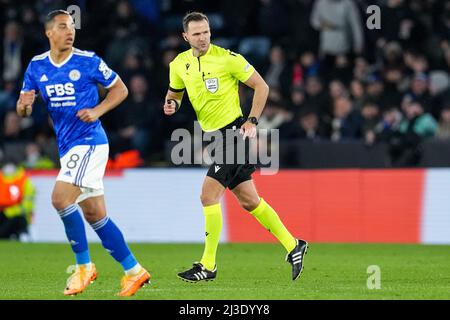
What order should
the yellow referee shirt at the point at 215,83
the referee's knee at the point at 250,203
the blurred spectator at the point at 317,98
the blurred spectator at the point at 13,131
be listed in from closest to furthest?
the yellow referee shirt at the point at 215,83
the referee's knee at the point at 250,203
the blurred spectator at the point at 317,98
the blurred spectator at the point at 13,131

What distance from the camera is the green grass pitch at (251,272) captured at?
952cm

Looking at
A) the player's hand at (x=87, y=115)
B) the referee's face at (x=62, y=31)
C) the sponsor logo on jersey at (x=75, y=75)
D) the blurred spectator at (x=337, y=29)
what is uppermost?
the blurred spectator at (x=337, y=29)

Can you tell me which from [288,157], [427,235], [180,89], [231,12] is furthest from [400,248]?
[231,12]

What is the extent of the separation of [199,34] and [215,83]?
0.46 metres

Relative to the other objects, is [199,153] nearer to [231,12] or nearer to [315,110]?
[315,110]

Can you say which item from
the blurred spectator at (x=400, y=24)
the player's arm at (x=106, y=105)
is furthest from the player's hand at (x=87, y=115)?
the blurred spectator at (x=400, y=24)

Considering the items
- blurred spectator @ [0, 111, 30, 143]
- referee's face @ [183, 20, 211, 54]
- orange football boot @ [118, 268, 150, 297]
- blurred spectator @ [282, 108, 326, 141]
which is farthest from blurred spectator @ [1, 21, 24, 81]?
orange football boot @ [118, 268, 150, 297]

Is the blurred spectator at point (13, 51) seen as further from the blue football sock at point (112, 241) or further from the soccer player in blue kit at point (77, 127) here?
the blue football sock at point (112, 241)

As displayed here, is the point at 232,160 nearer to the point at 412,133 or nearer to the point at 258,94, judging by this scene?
the point at 258,94

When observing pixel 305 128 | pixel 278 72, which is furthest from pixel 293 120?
pixel 278 72

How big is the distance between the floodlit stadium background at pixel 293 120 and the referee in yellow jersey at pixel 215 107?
571 centimetres

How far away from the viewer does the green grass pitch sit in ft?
31.2

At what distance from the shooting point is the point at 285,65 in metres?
19.2

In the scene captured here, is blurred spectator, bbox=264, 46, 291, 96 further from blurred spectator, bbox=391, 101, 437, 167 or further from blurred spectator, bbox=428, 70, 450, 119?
blurred spectator, bbox=391, 101, 437, 167
